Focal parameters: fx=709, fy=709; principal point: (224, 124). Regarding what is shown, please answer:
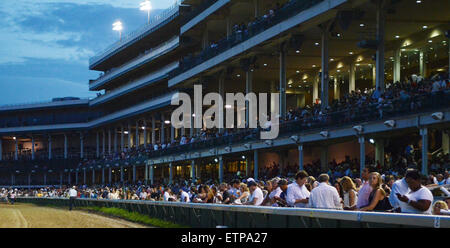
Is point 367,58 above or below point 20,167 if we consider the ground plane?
above

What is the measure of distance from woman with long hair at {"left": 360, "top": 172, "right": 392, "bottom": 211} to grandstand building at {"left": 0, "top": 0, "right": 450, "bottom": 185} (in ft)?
41.4

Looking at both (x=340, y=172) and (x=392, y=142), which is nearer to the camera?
(x=340, y=172)

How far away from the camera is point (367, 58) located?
141 ft

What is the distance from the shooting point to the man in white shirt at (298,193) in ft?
44.9

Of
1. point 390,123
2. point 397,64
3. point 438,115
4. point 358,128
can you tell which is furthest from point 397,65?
point 438,115

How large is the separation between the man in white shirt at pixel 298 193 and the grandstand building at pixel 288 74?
35.4 feet

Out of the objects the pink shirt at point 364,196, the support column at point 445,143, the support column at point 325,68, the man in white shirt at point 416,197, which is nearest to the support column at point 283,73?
the support column at point 325,68

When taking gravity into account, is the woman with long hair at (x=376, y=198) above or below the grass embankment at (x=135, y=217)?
above

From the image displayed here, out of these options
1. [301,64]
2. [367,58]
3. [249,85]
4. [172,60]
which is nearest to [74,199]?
[249,85]

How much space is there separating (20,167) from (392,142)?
72037 millimetres

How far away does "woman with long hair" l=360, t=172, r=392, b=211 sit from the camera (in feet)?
36.7

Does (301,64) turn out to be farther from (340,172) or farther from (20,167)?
(20,167)

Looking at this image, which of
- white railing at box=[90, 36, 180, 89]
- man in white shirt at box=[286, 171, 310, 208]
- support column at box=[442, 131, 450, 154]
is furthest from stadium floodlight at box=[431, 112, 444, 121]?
white railing at box=[90, 36, 180, 89]

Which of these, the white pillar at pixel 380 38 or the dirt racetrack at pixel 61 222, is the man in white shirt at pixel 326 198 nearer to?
the dirt racetrack at pixel 61 222
